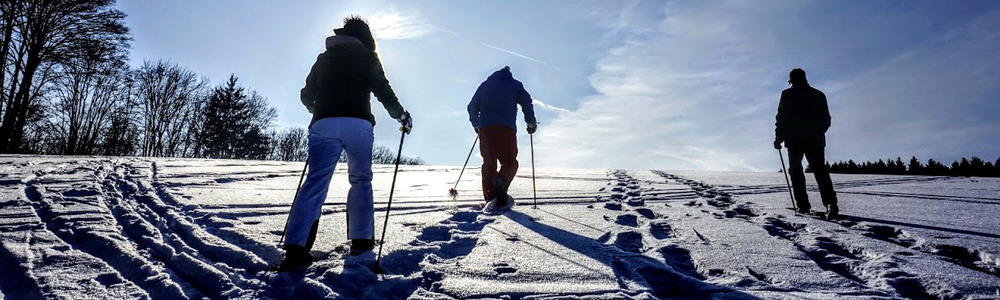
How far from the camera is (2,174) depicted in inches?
264

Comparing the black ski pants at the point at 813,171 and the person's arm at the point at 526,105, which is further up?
the person's arm at the point at 526,105

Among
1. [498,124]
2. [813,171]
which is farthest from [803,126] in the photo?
[498,124]

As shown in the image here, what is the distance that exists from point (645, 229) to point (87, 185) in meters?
6.36

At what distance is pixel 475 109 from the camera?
5789 millimetres

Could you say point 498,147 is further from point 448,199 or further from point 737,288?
point 737,288

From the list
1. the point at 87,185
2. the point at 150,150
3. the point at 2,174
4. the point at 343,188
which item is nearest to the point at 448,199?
the point at 343,188

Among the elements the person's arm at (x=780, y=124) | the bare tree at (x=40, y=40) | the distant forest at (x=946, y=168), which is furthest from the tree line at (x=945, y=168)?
the bare tree at (x=40, y=40)

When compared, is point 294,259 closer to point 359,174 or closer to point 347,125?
point 359,174

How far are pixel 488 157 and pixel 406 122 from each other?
2340mm

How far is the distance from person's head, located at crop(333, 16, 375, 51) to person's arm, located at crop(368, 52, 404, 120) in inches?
6.7

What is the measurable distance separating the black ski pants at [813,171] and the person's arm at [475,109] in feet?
11.7

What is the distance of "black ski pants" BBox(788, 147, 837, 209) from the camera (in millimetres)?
5035

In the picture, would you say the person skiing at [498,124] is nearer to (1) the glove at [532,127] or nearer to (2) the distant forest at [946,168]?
(1) the glove at [532,127]

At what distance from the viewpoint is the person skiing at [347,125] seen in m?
2.75
